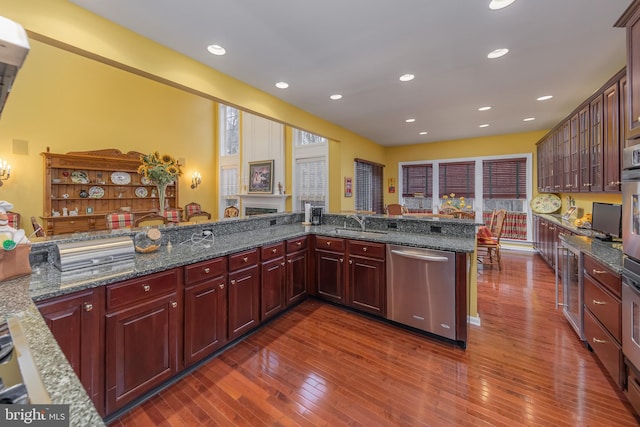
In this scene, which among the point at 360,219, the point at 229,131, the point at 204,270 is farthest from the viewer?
the point at 229,131

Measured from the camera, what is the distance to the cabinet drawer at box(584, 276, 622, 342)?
5.89 ft

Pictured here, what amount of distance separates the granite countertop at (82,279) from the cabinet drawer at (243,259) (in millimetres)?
59

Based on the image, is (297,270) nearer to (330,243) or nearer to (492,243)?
(330,243)

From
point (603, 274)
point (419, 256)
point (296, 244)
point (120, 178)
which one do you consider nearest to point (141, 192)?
point (120, 178)

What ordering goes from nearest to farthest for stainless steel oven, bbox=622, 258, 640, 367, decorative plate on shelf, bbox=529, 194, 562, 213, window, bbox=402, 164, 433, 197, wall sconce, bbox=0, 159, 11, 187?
stainless steel oven, bbox=622, 258, 640, 367 < wall sconce, bbox=0, 159, 11, 187 < decorative plate on shelf, bbox=529, 194, 562, 213 < window, bbox=402, 164, 433, 197

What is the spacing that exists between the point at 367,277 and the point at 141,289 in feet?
6.82

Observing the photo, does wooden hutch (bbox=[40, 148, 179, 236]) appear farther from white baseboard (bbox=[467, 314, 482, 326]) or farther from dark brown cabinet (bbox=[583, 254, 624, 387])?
dark brown cabinet (bbox=[583, 254, 624, 387])

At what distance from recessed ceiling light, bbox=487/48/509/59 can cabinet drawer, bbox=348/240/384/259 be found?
7.13 ft

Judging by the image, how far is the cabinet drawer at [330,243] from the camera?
10.2 feet

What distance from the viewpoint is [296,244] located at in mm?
3152

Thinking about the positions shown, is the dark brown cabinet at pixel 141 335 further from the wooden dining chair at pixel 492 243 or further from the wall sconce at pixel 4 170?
the wall sconce at pixel 4 170

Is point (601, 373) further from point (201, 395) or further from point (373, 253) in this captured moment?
point (201, 395)

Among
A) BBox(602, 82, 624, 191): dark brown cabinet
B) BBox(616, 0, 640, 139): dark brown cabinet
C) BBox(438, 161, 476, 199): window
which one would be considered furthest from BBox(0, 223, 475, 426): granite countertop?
BBox(438, 161, 476, 199): window

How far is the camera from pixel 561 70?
2977 mm
